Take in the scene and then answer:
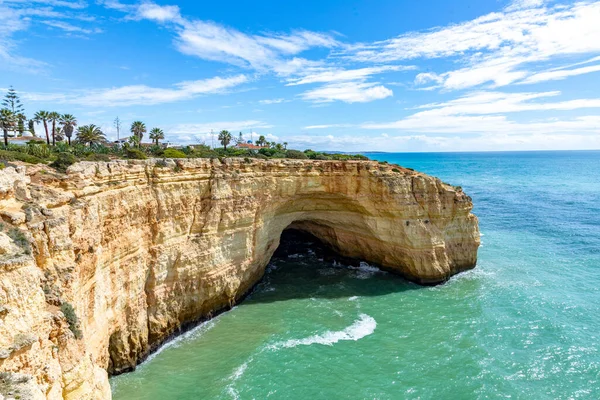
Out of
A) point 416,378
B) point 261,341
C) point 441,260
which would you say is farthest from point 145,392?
point 441,260

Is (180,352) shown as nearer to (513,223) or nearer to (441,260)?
(441,260)

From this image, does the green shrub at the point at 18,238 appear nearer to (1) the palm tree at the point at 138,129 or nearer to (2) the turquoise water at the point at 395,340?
(2) the turquoise water at the point at 395,340

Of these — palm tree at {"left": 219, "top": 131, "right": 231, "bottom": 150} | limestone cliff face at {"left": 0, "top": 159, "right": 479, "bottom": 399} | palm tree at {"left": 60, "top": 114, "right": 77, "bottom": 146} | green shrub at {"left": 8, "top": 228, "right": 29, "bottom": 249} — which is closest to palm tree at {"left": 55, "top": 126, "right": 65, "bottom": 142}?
palm tree at {"left": 60, "top": 114, "right": 77, "bottom": 146}

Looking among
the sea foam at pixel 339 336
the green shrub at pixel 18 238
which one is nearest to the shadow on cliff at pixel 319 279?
the sea foam at pixel 339 336

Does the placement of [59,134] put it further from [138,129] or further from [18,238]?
[18,238]

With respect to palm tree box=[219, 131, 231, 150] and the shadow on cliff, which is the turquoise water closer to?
the shadow on cliff

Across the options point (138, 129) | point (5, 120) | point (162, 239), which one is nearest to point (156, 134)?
point (138, 129)
